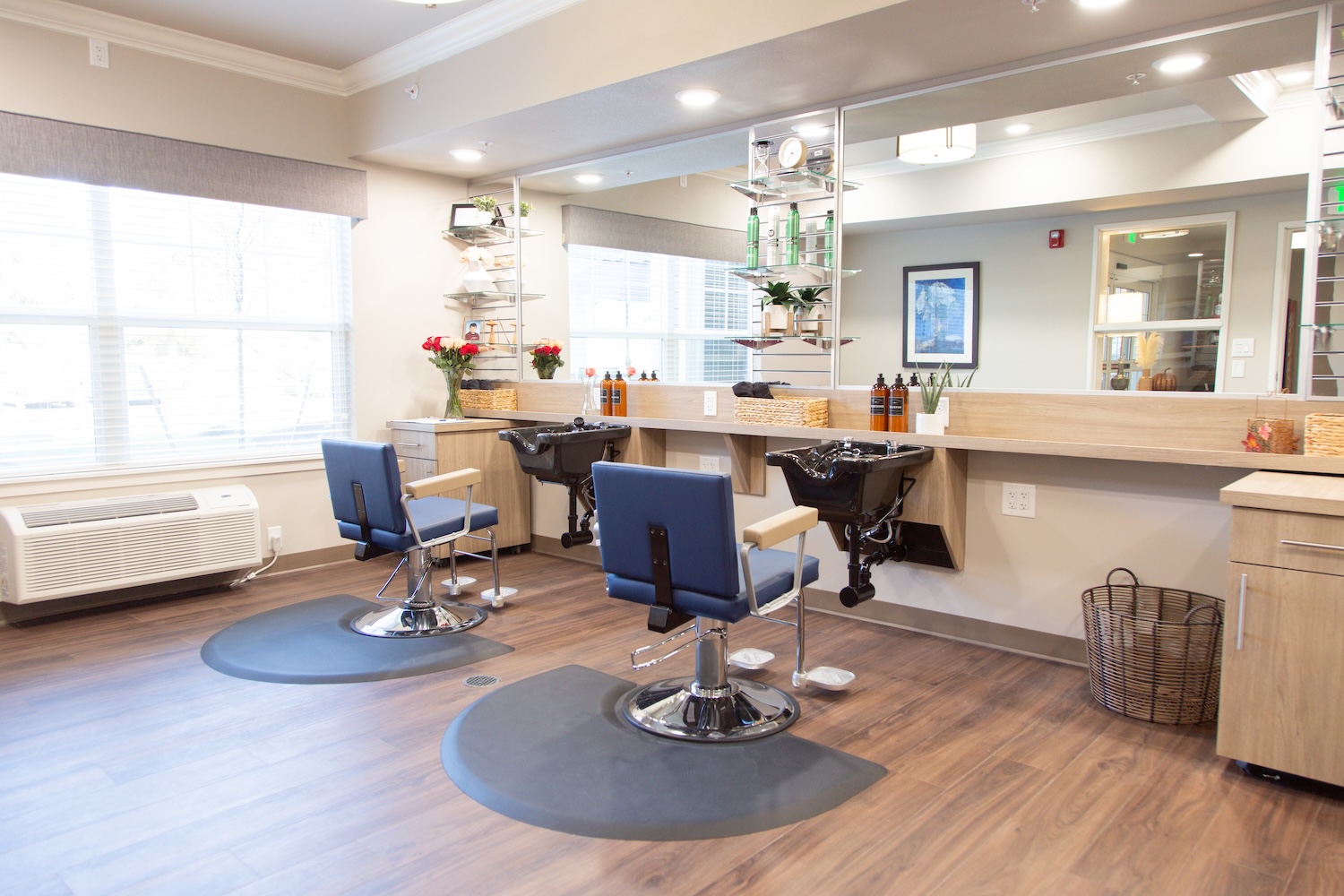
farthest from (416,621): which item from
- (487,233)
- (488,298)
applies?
(487,233)

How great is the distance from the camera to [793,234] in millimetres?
3670

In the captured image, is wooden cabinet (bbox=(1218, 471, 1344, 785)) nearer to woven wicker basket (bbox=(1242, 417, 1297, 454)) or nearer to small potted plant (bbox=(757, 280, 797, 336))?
woven wicker basket (bbox=(1242, 417, 1297, 454))

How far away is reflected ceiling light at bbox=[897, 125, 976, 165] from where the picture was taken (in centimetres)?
383

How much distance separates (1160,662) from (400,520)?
2.65 meters

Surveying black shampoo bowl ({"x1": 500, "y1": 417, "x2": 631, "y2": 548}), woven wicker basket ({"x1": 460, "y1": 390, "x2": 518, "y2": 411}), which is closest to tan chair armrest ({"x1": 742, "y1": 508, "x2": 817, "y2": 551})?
black shampoo bowl ({"x1": 500, "y1": 417, "x2": 631, "y2": 548})

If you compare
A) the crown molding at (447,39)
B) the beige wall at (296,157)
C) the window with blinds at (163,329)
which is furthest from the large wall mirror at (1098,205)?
the window with blinds at (163,329)

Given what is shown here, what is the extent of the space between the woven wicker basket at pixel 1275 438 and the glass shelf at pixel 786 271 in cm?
161

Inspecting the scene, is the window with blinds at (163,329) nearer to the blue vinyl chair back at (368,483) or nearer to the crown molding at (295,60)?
the crown molding at (295,60)

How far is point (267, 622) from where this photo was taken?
3625 millimetres

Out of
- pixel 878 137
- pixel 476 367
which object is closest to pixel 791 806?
pixel 878 137

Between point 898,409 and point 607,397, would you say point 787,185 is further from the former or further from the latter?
point 607,397

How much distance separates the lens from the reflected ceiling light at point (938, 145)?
383cm

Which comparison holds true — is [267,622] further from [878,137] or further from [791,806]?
[878,137]

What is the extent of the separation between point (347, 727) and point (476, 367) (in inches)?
117
